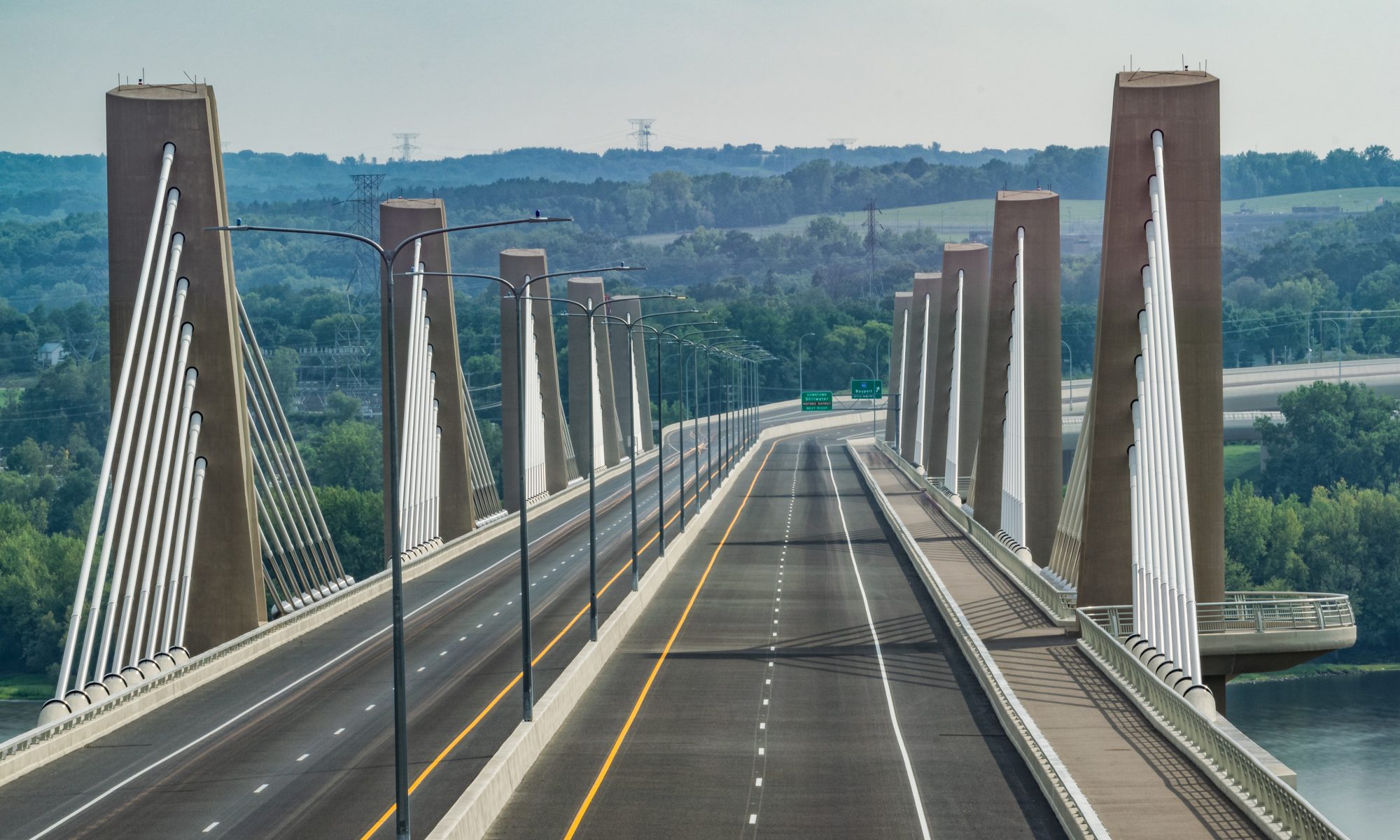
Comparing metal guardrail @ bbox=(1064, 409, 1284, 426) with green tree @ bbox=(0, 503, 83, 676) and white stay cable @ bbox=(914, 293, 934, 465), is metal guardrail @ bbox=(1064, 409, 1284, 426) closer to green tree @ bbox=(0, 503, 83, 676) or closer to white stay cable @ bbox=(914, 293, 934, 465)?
white stay cable @ bbox=(914, 293, 934, 465)

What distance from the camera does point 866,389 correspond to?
168000mm

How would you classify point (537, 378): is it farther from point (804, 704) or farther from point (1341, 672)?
point (804, 704)

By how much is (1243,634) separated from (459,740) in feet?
61.3

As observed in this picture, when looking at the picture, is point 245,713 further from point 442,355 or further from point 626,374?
point 626,374

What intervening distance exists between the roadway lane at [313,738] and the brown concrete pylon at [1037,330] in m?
18.0

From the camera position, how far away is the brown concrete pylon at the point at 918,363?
4646 inches

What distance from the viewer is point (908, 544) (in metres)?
66.5

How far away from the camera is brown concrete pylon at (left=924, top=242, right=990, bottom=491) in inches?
3548

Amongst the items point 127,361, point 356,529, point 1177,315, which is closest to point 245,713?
point 127,361

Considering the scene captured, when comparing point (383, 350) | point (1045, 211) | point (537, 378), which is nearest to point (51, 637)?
point (537, 378)

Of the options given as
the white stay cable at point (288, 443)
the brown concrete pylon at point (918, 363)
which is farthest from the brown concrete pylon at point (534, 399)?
the white stay cable at point (288, 443)

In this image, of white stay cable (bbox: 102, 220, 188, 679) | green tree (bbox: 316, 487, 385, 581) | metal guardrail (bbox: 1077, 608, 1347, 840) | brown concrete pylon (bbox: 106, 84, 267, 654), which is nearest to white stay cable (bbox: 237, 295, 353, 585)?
brown concrete pylon (bbox: 106, 84, 267, 654)

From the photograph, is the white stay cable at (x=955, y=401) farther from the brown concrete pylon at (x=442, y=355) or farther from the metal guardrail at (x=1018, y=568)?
the brown concrete pylon at (x=442, y=355)

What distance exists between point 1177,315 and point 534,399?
57.1 metres
